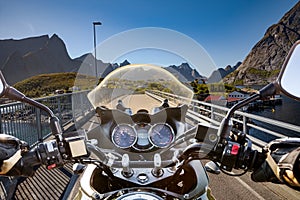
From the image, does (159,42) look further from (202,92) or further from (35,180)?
(35,180)

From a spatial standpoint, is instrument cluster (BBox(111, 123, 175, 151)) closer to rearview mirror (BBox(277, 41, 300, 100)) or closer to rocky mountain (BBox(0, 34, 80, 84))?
rearview mirror (BBox(277, 41, 300, 100))

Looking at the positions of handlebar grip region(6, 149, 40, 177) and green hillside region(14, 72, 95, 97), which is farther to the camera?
green hillside region(14, 72, 95, 97)

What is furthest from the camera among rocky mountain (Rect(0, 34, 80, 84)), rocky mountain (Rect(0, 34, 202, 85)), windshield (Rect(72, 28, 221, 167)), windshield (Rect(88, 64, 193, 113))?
rocky mountain (Rect(0, 34, 80, 84))

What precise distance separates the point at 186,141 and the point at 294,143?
2.18 feet

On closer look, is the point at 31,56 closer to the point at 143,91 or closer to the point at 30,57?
the point at 30,57

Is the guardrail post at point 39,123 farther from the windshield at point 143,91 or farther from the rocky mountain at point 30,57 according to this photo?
the rocky mountain at point 30,57

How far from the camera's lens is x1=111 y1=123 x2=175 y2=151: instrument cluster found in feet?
5.44

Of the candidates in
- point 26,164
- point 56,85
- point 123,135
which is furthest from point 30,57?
point 26,164

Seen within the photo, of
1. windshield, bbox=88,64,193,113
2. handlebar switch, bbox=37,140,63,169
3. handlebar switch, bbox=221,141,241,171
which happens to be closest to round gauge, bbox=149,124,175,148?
windshield, bbox=88,64,193,113

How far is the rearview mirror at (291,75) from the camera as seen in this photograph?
1237 mm

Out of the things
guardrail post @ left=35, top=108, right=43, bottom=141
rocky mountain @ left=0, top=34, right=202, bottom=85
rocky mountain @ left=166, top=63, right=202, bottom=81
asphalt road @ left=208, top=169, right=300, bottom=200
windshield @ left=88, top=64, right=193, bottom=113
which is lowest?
asphalt road @ left=208, top=169, right=300, bottom=200

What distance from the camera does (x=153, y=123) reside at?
5.67ft

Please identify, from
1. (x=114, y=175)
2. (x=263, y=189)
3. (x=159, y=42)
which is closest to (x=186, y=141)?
(x=114, y=175)

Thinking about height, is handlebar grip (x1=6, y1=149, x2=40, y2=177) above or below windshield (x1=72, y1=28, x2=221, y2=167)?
below
